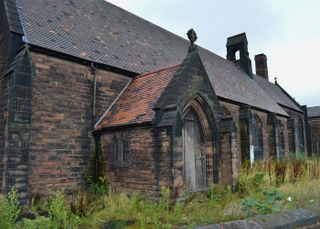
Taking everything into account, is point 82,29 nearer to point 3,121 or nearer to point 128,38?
point 128,38

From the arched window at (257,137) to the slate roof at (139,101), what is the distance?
36.4ft

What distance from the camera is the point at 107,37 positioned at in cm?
1498

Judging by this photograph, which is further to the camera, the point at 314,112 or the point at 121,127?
the point at 314,112

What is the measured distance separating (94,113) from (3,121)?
338cm

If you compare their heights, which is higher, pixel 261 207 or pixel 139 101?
pixel 139 101

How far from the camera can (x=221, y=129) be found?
482 inches

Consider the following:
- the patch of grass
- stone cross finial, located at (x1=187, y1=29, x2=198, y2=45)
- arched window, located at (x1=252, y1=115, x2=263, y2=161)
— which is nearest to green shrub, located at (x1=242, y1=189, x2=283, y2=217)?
the patch of grass

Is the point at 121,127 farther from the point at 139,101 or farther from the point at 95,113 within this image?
the point at 95,113

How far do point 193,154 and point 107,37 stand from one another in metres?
7.31

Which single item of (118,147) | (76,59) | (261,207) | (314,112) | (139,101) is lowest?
(261,207)

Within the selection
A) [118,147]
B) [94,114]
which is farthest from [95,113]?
[118,147]

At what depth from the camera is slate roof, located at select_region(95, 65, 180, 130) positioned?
35.6ft

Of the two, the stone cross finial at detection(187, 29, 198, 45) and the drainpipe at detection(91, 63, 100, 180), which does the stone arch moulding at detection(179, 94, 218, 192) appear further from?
the drainpipe at detection(91, 63, 100, 180)

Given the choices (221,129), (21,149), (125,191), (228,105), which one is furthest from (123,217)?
(228,105)
